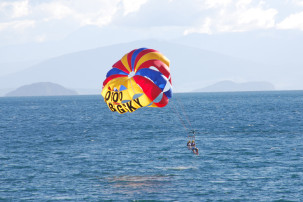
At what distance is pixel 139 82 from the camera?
44594 millimetres

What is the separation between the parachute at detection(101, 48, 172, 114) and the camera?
44312mm

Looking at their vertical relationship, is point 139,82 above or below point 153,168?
above

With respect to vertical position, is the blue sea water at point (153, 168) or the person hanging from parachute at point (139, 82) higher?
the person hanging from parachute at point (139, 82)

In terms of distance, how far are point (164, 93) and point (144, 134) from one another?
154 feet

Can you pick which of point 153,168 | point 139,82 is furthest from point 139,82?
point 153,168

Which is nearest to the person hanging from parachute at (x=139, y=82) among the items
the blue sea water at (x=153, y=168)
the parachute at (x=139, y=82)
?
the parachute at (x=139, y=82)

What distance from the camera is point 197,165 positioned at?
56.4 m

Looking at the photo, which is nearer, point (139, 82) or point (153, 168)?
point (139, 82)

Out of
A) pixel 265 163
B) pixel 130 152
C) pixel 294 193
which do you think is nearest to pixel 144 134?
pixel 130 152

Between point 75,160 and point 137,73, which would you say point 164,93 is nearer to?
point 137,73

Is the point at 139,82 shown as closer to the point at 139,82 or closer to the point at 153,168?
the point at 139,82

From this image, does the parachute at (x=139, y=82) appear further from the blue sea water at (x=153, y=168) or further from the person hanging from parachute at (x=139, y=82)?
the blue sea water at (x=153, y=168)

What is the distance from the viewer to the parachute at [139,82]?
145 ft

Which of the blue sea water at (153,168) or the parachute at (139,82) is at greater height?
the parachute at (139,82)
